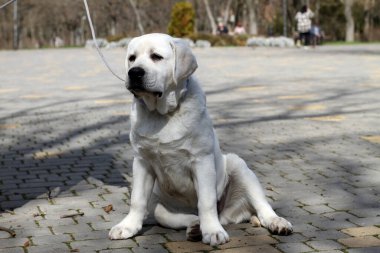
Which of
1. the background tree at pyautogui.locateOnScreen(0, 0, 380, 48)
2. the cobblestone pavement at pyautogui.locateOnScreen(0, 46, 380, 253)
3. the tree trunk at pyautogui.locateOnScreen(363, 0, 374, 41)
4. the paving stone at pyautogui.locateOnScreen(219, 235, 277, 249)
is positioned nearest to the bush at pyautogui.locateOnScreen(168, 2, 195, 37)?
the background tree at pyautogui.locateOnScreen(0, 0, 380, 48)

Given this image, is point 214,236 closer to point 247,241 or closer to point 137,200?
point 247,241

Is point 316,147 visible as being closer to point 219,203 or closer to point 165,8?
point 219,203

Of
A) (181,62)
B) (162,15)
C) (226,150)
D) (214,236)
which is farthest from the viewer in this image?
(162,15)

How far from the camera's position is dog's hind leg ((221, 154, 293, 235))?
4.86 meters

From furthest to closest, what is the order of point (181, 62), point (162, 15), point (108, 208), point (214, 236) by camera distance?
point (162, 15) < point (108, 208) < point (214, 236) < point (181, 62)

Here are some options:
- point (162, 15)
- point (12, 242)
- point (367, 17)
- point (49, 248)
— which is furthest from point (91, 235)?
point (162, 15)

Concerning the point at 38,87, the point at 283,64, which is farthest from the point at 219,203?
the point at 283,64

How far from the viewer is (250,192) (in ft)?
16.1

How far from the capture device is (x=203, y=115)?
4.61 meters

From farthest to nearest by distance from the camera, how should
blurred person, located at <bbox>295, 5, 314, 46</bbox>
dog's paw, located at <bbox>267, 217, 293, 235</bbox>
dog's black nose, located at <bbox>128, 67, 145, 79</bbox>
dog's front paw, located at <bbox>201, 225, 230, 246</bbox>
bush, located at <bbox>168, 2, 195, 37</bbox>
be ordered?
1. bush, located at <bbox>168, 2, 195, 37</bbox>
2. blurred person, located at <bbox>295, 5, 314, 46</bbox>
3. dog's paw, located at <bbox>267, 217, 293, 235</bbox>
4. dog's front paw, located at <bbox>201, 225, 230, 246</bbox>
5. dog's black nose, located at <bbox>128, 67, 145, 79</bbox>

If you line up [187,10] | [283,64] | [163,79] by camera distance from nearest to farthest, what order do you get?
[163,79] → [283,64] → [187,10]

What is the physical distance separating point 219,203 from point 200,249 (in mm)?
555

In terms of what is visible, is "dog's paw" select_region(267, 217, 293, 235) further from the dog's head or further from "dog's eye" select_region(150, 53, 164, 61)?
"dog's eye" select_region(150, 53, 164, 61)

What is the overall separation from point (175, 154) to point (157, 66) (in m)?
0.54
